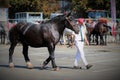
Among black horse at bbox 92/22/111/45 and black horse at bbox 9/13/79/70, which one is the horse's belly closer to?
black horse at bbox 9/13/79/70

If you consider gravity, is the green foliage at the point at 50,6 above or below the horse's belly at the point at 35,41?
below

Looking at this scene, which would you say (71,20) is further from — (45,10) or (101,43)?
(45,10)

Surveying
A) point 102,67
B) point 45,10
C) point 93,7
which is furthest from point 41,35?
point 93,7

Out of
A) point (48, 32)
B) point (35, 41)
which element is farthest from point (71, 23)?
point (35, 41)

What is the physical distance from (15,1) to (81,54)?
37.7 m

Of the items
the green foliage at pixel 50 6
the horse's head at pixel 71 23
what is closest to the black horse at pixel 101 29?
the horse's head at pixel 71 23

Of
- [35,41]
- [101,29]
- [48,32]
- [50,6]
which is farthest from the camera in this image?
[50,6]

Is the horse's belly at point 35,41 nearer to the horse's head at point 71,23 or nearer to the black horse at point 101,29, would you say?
the horse's head at point 71,23

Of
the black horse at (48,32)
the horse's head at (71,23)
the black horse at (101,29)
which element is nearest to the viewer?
the black horse at (48,32)

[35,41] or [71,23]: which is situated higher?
[71,23]

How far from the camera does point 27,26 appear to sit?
1389 centimetres

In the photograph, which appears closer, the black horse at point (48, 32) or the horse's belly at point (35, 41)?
the black horse at point (48, 32)

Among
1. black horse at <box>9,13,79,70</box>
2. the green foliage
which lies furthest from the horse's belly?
the green foliage

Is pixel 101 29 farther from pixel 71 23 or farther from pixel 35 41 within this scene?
pixel 35 41
